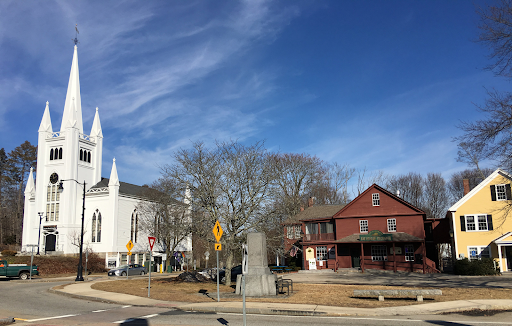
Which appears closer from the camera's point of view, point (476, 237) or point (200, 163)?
point (200, 163)

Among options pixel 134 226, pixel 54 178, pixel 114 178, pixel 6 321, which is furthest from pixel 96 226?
pixel 6 321

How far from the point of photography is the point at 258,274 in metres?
17.8

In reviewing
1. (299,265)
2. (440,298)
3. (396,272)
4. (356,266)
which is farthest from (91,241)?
(440,298)

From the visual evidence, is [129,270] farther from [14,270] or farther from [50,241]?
[50,241]

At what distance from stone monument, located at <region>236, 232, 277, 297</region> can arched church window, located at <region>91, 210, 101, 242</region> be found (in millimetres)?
43315

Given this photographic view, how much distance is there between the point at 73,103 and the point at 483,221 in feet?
182

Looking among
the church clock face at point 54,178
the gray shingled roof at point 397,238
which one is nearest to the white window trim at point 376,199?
the gray shingled roof at point 397,238

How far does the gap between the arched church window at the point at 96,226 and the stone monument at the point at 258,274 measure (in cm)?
4332

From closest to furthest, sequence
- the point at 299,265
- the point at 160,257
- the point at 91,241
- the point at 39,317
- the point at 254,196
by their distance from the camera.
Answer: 1. the point at 39,317
2. the point at 254,196
3. the point at 299,265
4. the point at 91,241
5. the point at 160,257

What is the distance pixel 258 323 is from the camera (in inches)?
440

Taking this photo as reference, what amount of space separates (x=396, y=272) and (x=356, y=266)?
4.93 meters

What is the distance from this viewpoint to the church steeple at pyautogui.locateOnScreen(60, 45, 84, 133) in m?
58.5

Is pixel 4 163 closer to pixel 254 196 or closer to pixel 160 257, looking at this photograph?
pixel 160 257

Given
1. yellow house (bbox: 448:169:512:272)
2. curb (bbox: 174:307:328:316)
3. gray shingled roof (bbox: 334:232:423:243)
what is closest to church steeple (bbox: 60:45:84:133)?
gray shingled roof (bbox: 334:232:423:243)
